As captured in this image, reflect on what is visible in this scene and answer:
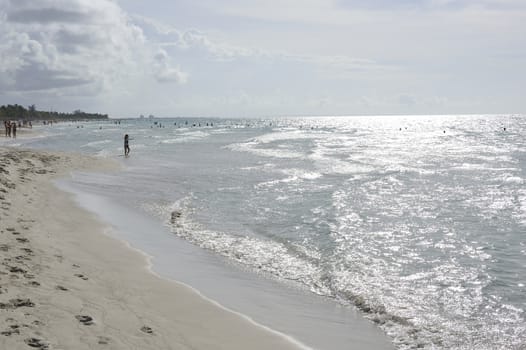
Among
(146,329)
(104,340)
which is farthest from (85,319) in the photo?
(146,329)

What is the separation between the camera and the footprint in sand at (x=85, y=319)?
662 cm

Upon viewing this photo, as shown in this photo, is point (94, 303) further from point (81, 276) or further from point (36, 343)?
point (36, 343)

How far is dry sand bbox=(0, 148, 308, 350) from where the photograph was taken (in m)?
6.24

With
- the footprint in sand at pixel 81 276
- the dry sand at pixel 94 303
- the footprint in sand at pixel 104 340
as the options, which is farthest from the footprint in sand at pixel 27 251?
the footprint in sand at pixel 104 340

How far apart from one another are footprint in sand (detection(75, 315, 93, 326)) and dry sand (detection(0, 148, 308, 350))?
0.04 ft

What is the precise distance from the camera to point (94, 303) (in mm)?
7480

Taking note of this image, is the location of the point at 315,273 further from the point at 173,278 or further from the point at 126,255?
the point at 126,255

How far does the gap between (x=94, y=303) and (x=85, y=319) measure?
758 millimetres

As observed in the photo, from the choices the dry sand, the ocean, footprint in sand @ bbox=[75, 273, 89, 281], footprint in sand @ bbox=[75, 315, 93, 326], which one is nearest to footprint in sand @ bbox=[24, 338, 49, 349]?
the dry sand

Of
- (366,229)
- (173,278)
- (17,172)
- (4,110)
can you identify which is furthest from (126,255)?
(4,110)

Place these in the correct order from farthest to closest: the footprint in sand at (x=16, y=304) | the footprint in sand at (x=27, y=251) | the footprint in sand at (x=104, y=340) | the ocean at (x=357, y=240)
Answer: the footprint in sand at (x=27, y=251), the ocean at (x=357, y=240), the footprint in sand at (x=16, y=304), the footprint in sand at (x=104, y=340)

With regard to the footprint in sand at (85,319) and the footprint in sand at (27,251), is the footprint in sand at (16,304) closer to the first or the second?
the footprint in sand at (85,319)

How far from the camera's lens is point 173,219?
1642cm

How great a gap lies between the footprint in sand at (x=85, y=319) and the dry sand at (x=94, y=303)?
1 centimetres
